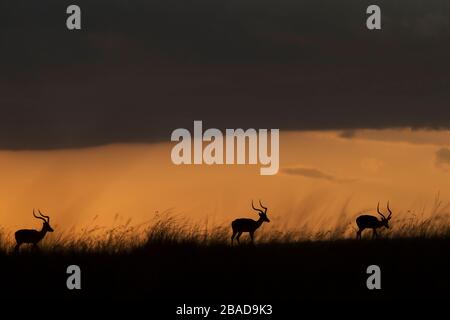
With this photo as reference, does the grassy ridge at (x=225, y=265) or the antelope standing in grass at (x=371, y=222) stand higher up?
the antelope standing in grass at (x=371, y=222)

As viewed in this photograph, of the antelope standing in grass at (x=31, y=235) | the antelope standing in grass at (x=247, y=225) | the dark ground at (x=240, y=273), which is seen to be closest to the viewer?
the dark ground at (x=240, y=273)

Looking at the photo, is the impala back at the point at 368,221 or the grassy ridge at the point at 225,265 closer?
the grassy ridge at the point at 225,265

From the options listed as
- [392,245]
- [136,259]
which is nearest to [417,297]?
[392,245]

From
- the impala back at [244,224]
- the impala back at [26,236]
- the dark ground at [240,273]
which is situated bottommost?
the dark ground at [240,273]

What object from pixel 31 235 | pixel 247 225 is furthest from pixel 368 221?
pixel 31 235

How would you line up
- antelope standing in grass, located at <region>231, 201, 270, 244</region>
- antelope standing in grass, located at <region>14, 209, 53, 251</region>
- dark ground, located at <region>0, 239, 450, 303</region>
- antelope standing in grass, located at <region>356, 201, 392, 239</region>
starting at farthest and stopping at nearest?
1. antelope standing in grass, located at <region>356, 201, 392, 239</region>
2. antelope standing in grass, located at <region>231, 201, 270, 244</region>
3. antelope standing in grass, located at <region>14, 209, 53, 251</region>
4. dark ground, located at <region>0, 239, 450, 303</region>

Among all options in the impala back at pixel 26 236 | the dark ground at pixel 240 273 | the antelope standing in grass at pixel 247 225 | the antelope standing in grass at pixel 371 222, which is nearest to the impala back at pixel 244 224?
the antelope standing in grass at pixel 247 225

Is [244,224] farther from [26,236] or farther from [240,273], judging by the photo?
[240,273]

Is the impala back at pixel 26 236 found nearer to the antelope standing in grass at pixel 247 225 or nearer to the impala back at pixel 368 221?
the antelope standing in grass at pixel 247 225

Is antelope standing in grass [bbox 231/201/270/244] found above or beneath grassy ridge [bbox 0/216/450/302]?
above

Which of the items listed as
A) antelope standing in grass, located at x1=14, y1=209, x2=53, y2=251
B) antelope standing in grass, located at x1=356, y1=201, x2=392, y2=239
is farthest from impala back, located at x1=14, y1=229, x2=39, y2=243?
antelope standing in grass, located at x1=356, y1=201, x2=392, y2=239

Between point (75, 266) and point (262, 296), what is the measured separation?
3.06 m

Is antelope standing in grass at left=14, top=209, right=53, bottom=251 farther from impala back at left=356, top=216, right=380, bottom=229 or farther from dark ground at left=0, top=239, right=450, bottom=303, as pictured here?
impala back at left=356, top=216, right=380, bottom=229
